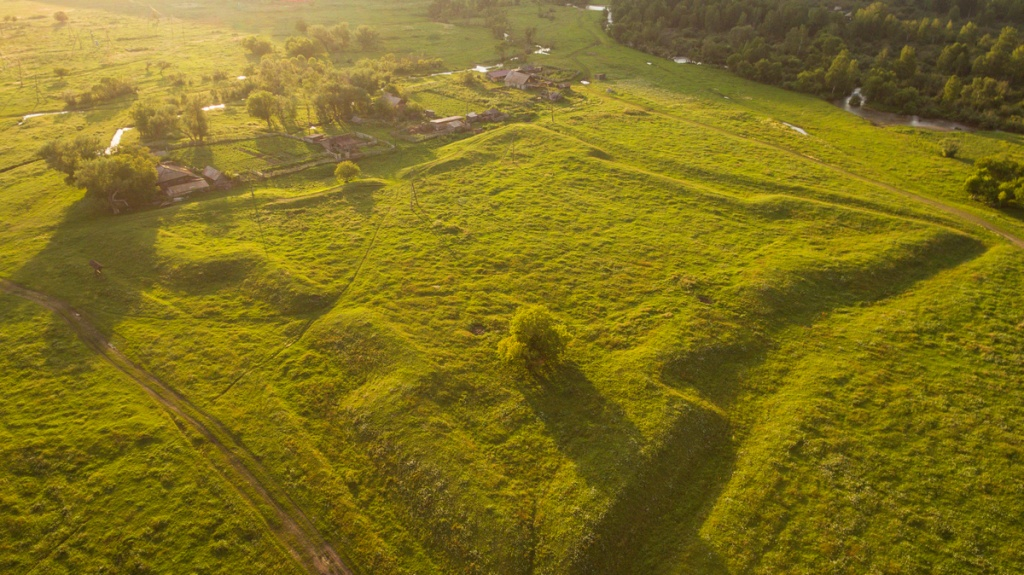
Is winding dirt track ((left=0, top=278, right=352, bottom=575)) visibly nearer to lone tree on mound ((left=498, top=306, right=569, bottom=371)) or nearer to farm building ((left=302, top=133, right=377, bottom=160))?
lone tree on mound ((left=498, top=306, right=569, bottom=371))

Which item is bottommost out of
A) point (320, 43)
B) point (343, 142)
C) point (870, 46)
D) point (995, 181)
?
point (343, 142)

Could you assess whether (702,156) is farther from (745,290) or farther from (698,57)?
(698,57)

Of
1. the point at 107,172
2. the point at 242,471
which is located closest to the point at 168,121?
the point at 107,172

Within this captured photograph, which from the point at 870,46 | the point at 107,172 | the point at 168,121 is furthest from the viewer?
the point at 870,46

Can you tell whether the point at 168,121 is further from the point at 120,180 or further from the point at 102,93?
the point at 102,93

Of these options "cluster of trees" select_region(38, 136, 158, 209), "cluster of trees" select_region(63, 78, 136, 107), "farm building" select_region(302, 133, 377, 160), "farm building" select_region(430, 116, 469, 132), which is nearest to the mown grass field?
"cluster of trees" select_region(38, 136, 158, 209)

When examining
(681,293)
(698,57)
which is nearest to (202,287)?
(681,293)

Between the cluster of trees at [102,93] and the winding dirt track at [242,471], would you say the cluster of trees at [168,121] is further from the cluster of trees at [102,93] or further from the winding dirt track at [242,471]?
the winding dirt track at [242,471]
